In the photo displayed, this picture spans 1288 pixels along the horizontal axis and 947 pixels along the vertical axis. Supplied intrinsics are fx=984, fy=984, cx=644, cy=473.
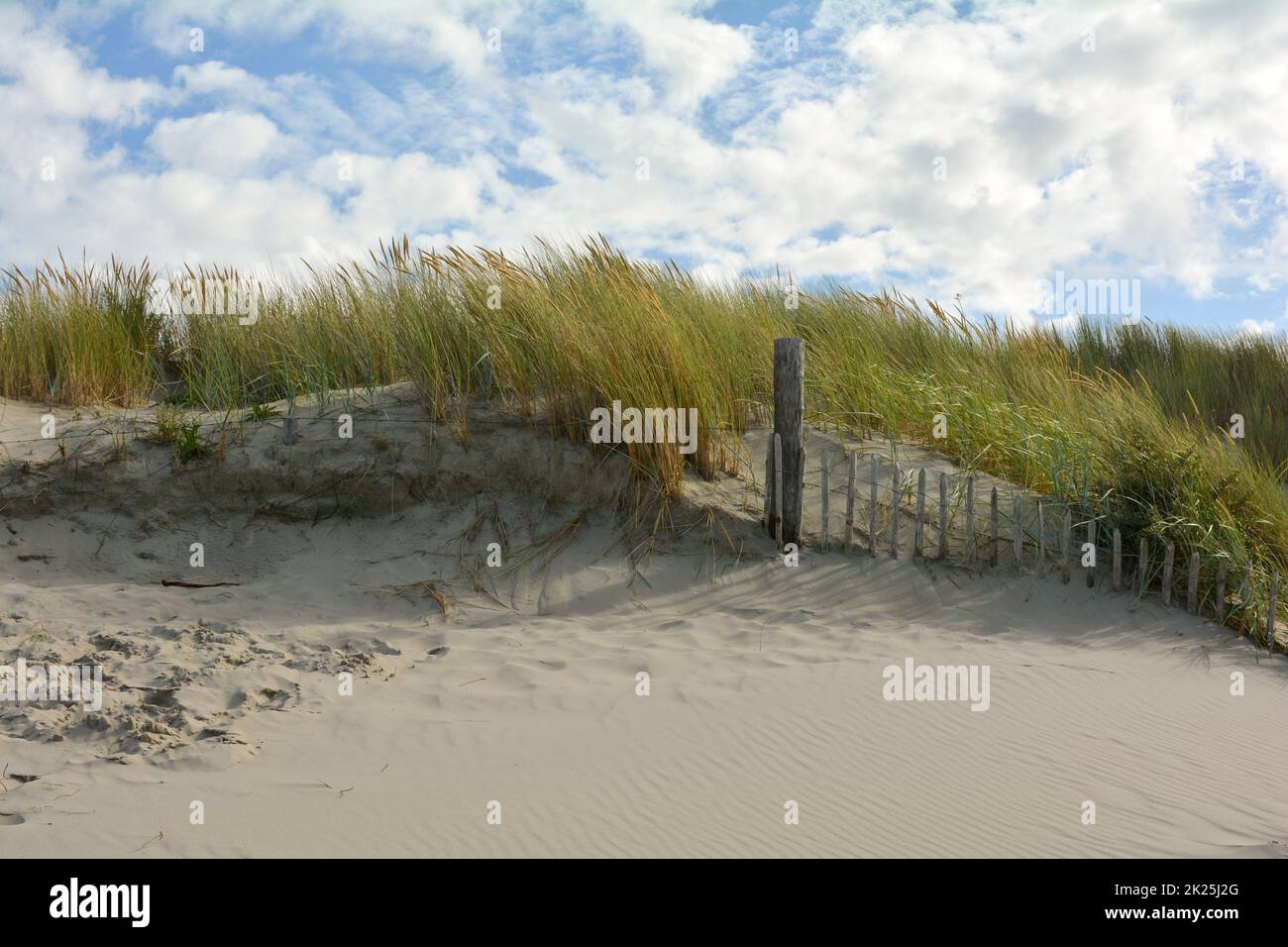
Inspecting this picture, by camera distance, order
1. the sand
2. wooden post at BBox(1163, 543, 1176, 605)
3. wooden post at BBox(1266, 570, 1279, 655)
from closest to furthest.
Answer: the sand < wooden post at BBox(1266, 570, 1279, 655) < wooden post at BBox(1163, 543, 1176, 605)

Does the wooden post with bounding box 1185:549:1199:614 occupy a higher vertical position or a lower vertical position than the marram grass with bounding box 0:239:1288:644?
lower

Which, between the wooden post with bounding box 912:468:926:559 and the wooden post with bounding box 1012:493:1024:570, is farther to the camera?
the wooden post with bounding box 1012:493:1024:570

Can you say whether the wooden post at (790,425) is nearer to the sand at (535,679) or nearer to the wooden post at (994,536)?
the sand at (535,679)

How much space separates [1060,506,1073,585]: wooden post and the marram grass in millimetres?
325

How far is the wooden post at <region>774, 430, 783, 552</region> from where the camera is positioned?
23.3ft

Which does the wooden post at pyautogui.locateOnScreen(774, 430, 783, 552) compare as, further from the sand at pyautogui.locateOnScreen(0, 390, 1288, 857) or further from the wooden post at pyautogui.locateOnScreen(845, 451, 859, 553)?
the wooden post at pyautogui.locateOnScreen(845, 451, 859, 553)

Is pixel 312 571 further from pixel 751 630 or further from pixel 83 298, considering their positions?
pixel 83 298

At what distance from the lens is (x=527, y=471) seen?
24.3 feet

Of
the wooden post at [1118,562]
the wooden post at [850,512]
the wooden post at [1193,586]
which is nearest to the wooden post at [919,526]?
the wooden post at [850,512]

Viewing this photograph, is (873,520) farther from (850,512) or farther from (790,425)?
(790,425)

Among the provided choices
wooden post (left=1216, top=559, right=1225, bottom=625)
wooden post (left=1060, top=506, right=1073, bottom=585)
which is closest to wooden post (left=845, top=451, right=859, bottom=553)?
wooden post (left=1060, top=506, right=1073, bottom=585)

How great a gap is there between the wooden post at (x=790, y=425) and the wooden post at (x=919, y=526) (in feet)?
2.75
